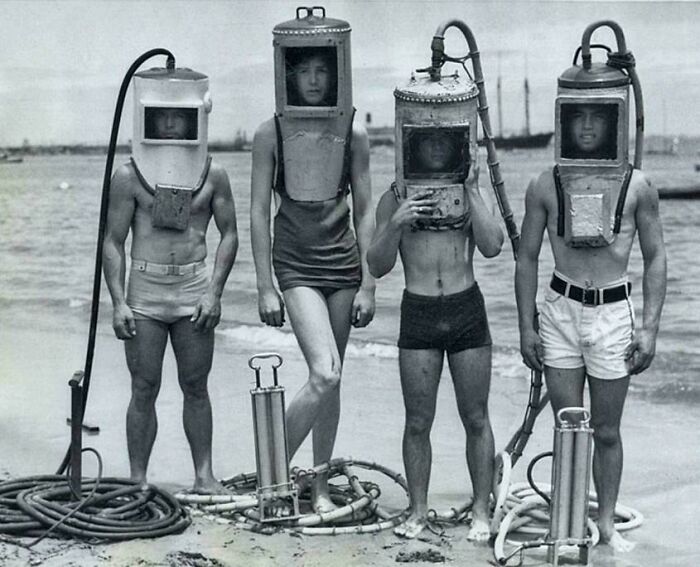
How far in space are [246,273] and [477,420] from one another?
42.5 ft

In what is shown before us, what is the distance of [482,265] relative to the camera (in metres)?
20.0

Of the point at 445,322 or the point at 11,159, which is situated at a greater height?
the point at 445,322

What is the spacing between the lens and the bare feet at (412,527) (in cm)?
763

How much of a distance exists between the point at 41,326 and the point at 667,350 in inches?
249

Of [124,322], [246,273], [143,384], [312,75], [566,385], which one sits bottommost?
[246,273]

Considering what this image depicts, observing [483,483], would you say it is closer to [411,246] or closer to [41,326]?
[411,246]

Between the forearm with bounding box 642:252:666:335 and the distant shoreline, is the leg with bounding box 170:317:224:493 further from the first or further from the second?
the distant shoreline

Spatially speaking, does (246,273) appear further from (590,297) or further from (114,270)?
(590,297)

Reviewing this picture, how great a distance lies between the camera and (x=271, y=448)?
7.57 meters

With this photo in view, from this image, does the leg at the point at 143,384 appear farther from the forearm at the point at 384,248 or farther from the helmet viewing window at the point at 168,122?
the forearm at the point at 384,248

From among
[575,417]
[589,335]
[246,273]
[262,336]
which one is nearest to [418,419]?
[575,417]

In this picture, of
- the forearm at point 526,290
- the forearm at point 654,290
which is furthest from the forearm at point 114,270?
the forearm at point 654,290

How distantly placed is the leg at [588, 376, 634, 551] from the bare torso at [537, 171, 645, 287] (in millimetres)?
497

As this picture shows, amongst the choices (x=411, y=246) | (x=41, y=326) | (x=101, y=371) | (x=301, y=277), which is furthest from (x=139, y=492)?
(x=41, y=326)
